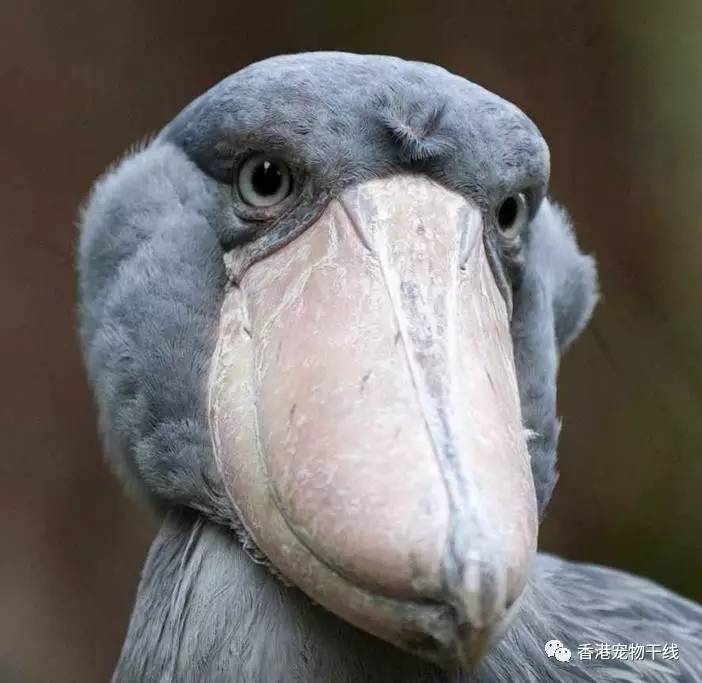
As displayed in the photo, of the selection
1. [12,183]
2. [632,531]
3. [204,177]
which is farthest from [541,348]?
[12,183]

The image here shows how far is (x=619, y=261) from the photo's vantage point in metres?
2.67

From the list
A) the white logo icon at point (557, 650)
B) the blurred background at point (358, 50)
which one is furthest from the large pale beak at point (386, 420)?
the blurred background at point (358, 50)

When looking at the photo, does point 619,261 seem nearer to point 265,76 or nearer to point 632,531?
point 632,531

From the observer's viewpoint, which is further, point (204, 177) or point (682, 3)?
point (682, 3)

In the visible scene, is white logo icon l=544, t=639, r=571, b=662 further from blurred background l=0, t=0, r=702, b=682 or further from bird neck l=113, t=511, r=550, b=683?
blurred background l=0, t=0, r=702, b=682

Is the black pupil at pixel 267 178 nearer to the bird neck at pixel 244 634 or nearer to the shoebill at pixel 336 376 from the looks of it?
the shoebill at pixel 336 376

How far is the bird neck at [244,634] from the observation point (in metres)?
1.03

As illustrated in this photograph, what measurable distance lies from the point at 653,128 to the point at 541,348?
4.95 feet

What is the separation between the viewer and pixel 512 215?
1134 mm

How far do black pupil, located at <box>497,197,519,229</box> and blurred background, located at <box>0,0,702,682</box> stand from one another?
1450 mm

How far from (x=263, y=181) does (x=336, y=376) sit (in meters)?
0.26

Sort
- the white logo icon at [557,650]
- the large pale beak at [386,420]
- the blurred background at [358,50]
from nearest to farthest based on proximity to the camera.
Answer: the large pale beak at [386,420]
the white logo icon at [557,650]
the blurred background at [358,50]

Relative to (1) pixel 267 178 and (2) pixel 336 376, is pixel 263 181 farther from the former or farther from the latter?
(2) pixel 336 376

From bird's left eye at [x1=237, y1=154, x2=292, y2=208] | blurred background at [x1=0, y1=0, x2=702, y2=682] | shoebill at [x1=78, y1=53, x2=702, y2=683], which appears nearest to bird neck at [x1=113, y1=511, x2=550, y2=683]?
shoebill at [x1=78, y1=53, x2=702, y2=683]
